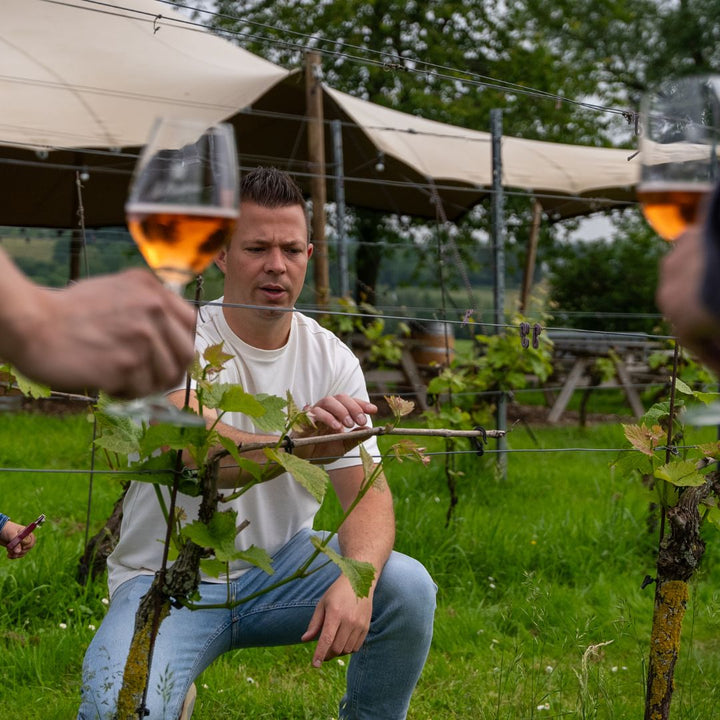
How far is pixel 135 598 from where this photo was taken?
1.98 meters

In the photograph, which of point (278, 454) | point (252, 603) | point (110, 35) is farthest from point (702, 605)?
point (110, 35)

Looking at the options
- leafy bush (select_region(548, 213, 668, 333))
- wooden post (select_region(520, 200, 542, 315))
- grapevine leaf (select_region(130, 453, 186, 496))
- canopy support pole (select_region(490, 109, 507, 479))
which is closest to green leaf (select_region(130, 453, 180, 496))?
grapevine leaf (select_region(130, 453, 186, 496))

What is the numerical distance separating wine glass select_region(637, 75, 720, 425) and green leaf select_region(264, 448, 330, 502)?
68 cm

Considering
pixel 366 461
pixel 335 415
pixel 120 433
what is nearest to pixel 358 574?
pixel 366 461

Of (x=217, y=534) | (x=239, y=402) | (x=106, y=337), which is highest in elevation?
(x=106, y=337)

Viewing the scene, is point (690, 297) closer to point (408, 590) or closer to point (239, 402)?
point (239, 402)

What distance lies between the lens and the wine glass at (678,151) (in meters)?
0.98

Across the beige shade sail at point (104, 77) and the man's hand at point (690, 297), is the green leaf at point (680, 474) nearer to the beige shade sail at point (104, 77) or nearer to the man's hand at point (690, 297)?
the man's hand at point (690, 297)

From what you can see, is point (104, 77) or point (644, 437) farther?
point (104, 77)

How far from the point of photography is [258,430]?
228 centimetres

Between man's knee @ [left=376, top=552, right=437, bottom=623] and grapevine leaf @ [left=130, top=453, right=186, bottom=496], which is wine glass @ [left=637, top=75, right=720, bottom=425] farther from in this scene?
man's knee @ [left=376, top=552, right=437, bottom=623]

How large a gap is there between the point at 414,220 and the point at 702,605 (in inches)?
454

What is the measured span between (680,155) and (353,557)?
51.0 inches

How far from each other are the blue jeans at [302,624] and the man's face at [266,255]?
2.01 ft
